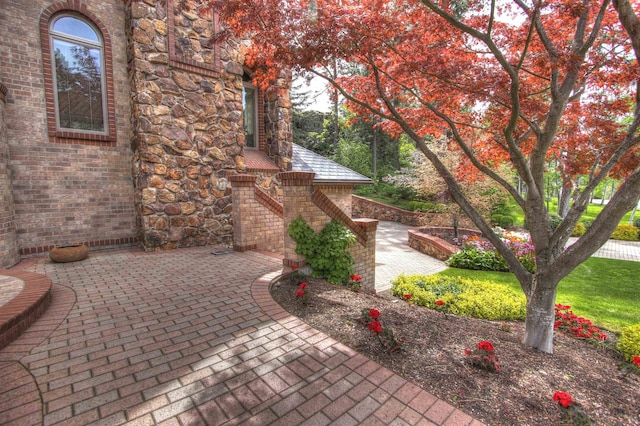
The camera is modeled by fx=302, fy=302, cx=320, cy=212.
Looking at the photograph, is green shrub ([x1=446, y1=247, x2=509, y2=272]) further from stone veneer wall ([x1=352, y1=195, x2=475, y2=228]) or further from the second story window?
stone veneer wall ([x1=352, y1=195, x2=475, y2=228])

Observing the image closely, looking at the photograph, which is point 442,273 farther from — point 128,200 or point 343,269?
point 128,200

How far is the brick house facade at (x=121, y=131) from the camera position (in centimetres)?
593

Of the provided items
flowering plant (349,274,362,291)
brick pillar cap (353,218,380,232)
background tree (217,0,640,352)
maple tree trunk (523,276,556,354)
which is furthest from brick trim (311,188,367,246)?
maple tree trunk (523,276,556,354)

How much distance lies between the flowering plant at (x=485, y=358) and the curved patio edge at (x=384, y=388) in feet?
2.22

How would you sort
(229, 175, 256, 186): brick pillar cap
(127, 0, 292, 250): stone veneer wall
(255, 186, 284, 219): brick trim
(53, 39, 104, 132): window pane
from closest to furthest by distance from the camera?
(53, 39, 104, 132): window pane → (127, 0, 292, 250): stone veneer wall → (229, 175, 256, 186): brick pillar cap → (255, 186, 284, 219): brick trim

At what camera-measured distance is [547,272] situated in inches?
127

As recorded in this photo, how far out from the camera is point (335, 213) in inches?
225

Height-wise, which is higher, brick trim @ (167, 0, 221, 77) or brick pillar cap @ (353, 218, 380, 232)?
brick trim @ (167, 0, 221, 77)

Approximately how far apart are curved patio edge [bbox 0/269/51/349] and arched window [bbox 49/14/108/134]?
396cm

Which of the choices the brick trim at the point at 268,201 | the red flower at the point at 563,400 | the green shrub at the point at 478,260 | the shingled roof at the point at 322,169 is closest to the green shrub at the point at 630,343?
the red flower at the point at 563,400

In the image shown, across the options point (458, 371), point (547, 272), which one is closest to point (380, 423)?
point (458, 371)

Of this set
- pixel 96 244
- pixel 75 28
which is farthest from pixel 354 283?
pixel 75 28

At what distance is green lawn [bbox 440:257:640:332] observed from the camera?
548 cm

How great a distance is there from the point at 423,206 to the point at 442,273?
36.5 ft
